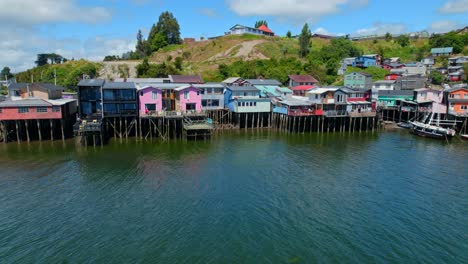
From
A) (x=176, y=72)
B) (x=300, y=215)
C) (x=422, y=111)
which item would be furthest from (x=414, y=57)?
(x=300, y=215)

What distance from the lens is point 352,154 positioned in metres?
40.2

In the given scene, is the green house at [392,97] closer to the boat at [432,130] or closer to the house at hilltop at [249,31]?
the boat at [432,130]

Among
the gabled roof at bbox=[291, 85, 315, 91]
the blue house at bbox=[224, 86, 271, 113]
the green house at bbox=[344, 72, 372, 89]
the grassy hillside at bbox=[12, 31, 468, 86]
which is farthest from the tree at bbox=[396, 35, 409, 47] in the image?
the blue house at bbox=[224, 86, 271, 113]

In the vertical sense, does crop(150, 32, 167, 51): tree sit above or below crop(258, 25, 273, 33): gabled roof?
below

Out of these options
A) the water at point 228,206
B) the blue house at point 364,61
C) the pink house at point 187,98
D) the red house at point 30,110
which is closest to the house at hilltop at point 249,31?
the blue house at point 364,61

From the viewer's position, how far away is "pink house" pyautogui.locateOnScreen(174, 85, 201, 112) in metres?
50.2

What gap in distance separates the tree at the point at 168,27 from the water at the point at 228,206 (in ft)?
290

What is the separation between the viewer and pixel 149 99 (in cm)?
4788

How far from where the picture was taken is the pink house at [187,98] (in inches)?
1976

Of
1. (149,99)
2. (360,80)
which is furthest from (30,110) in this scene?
(360,80)

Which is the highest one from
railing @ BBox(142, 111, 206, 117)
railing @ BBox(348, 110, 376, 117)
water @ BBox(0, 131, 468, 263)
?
railing @ BBox(142, 111, 206, 117)

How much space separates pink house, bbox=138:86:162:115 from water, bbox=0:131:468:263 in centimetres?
894

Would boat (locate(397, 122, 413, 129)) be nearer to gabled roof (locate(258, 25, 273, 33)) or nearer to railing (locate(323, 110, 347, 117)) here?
railing (locate(323, 110, 347, 117))

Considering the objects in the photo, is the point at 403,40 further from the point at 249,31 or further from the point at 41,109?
the point at 41,109
